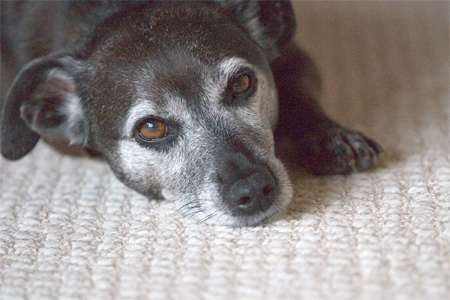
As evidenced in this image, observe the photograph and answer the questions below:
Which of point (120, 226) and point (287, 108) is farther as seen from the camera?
point (287, 108)

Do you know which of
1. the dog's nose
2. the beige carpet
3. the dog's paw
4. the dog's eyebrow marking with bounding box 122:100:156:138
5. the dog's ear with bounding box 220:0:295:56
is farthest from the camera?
the dog's ear with bounding box 220:0:295:56

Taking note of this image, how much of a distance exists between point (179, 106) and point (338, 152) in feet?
1.89

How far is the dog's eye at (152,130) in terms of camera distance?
Result: 1.75 m

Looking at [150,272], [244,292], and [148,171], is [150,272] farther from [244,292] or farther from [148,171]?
[148,171]

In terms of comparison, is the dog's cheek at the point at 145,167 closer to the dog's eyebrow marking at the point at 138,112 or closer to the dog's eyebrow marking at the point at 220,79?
the dog's eyebrow marking at the point at 138,112

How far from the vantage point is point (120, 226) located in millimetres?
1707

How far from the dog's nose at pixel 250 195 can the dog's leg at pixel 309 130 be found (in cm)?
37

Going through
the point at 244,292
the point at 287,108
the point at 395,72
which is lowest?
the point at 395,72

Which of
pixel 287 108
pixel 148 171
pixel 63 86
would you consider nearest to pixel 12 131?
pixel 63 86

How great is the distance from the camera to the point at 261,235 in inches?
61.2

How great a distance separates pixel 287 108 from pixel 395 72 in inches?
33.0

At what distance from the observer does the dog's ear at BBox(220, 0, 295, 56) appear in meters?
2.00

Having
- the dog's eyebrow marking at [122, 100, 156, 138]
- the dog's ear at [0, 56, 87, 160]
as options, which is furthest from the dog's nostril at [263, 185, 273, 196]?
the dog's ear at [0, 56, 87, 160]

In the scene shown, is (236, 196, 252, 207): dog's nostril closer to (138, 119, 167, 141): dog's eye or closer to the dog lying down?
the dog lying down
